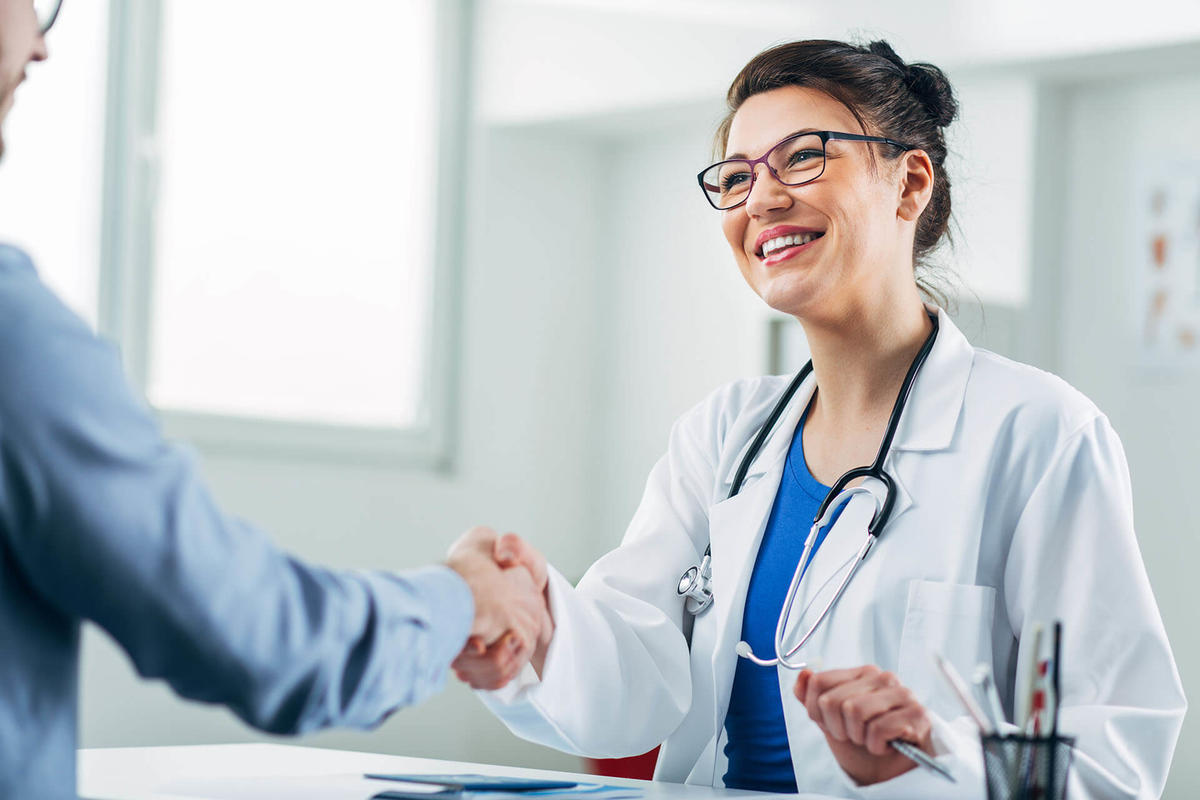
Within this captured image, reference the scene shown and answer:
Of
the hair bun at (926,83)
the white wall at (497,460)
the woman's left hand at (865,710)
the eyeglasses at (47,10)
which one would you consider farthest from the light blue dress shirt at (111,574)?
the white wall at (497,460)

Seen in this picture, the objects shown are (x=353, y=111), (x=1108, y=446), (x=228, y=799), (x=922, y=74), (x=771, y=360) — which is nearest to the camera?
(x=228, y=799)

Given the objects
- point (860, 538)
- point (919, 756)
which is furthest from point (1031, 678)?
point (860, 538)

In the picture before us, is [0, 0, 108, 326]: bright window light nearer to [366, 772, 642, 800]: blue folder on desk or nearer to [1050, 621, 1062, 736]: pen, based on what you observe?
[366, 772, 642, 800]: blue folder on desk

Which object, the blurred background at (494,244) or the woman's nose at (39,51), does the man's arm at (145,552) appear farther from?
the blurred background at (494,244)

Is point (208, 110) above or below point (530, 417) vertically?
above

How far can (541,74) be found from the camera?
437cm

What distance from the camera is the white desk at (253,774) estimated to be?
1.32 metres

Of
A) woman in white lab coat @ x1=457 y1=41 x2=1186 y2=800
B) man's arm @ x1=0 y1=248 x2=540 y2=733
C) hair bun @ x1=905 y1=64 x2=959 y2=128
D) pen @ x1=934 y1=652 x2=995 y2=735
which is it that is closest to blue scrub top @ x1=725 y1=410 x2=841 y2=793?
woman in white lab coat @ x1=457 y1=41 x2=1186 y2=800

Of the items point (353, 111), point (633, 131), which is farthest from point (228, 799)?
point (633, 131)

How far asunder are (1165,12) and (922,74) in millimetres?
1469

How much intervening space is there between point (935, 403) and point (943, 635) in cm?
32

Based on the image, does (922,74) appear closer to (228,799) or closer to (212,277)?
(228,799)

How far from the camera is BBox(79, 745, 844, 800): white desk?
52.0 inches

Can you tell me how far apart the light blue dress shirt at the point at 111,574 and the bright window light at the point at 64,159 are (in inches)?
111
